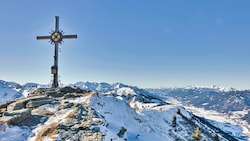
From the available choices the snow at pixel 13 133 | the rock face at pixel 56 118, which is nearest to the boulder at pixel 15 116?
the rock face at pixel 56 118

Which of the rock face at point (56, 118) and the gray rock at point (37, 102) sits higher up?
the gray rock at point (37, 102)

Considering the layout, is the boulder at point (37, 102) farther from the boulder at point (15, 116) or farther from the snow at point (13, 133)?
the snow at point (13, 133)

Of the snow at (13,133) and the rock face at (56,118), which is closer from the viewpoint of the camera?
the snow at (13,133)

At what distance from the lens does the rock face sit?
94.5 ft

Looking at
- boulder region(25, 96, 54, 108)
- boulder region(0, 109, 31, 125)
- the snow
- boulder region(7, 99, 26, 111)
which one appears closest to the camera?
the snow

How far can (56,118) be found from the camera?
33.2 m

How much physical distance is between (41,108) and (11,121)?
258 inches

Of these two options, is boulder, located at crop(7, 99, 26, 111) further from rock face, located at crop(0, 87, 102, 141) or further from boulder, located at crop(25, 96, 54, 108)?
boulder, located at crop(25, 96, 54, 108)

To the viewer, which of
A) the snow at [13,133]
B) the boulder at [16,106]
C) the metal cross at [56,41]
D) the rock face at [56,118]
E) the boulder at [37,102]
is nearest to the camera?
the snow at [13,133]

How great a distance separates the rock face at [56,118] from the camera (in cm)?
2881

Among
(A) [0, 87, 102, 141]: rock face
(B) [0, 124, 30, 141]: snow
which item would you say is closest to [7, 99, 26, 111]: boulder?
(A) [0, 87, 102, 141]: rock face

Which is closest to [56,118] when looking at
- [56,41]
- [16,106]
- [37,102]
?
[37,102]

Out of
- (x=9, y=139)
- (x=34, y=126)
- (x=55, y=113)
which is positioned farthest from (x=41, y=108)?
(x=9, y=139)

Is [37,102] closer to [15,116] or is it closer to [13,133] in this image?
[15,116]
